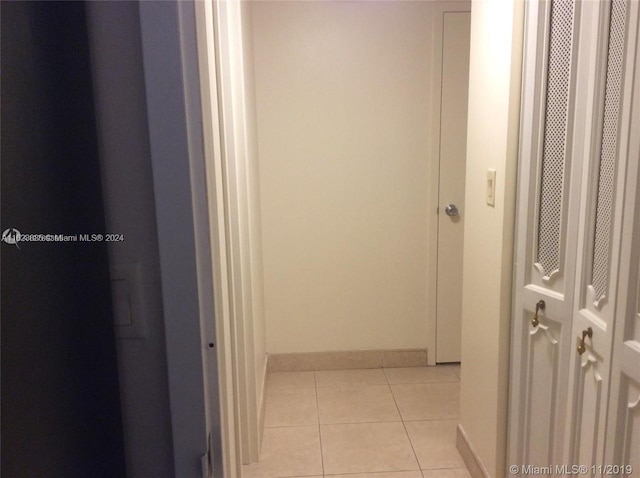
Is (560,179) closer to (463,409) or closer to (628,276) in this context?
(628,276)

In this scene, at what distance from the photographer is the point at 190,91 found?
683mm

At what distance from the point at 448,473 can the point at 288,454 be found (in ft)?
A: 2.33

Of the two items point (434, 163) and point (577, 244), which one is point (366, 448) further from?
point (434, 163)

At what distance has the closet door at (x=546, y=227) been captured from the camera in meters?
1.41

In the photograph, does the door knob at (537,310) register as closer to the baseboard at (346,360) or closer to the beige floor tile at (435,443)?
the beige floor tile at (435,443)

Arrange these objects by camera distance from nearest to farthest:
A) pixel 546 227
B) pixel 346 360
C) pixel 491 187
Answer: pixel 546 227 → pixel 491 187 → pixel 346 360

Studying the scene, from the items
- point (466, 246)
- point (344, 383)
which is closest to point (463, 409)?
point (466, 246)

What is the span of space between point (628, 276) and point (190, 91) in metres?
1.02

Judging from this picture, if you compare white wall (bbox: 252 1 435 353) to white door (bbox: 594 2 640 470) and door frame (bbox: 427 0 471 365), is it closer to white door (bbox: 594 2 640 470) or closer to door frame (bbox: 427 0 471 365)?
door frame (bbox: 427 0 471 365)

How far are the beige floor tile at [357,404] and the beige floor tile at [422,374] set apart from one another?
0.15 metres

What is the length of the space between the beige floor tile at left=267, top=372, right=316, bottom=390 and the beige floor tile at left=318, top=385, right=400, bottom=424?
0.39ft

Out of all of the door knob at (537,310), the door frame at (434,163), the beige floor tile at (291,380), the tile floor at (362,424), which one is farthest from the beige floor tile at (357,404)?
the door knob at (537,310)

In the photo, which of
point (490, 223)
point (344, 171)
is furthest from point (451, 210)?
point (490, 223)

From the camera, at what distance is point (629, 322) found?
1.15m
